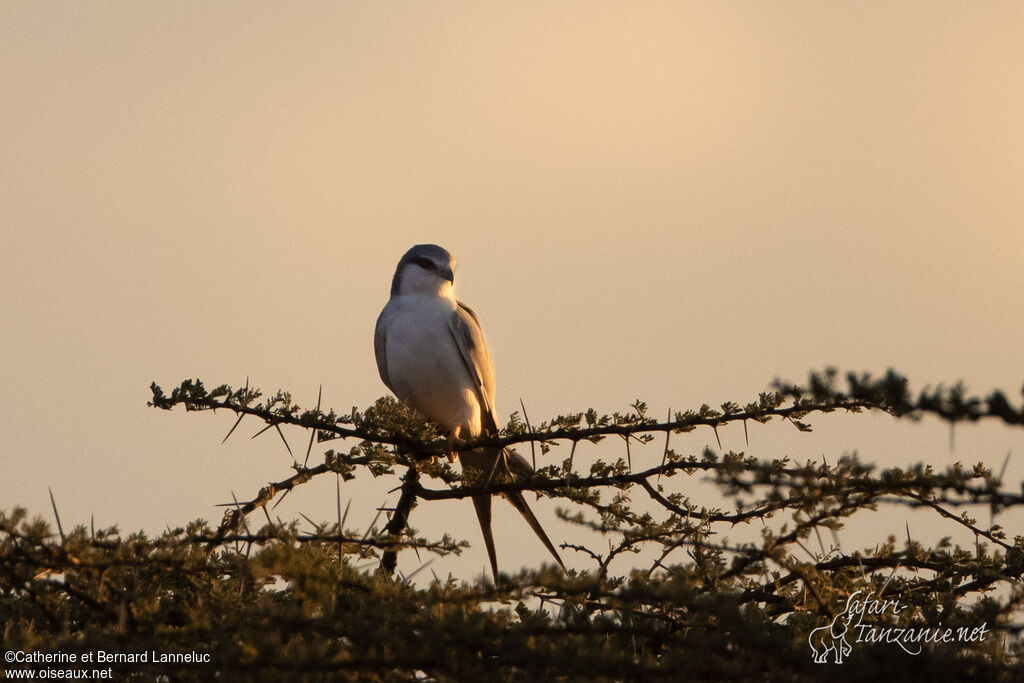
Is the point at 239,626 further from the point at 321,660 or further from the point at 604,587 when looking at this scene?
the point at 604,587

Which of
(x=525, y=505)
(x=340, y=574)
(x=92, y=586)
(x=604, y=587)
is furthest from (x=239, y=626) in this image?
(x=525, y=505)

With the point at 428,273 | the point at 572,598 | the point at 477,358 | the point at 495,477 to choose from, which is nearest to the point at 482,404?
the point at 477,358

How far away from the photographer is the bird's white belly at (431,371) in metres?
8.29

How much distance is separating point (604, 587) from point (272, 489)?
2.20 metres

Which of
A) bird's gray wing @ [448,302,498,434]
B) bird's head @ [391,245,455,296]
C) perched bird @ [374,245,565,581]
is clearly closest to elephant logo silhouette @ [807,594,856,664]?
perched bird @ [374,245,565,581]

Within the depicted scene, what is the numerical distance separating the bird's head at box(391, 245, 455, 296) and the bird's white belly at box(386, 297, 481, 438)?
57 cm

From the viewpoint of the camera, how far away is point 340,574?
155 inches

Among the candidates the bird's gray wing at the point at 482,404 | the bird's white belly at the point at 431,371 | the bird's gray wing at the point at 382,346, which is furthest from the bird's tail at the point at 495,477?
the bird's gray wing at the point at 382,346

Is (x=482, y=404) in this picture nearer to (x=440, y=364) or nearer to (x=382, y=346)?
(x=440, y=364)

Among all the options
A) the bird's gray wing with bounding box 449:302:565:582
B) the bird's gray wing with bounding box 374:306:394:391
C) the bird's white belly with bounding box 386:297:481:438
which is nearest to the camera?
the bird's gray wing with bounding box 449:302:565:582

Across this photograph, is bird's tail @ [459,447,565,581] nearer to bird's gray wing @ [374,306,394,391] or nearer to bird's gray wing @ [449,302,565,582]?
bird's gray wing @ [449,302,565,582]

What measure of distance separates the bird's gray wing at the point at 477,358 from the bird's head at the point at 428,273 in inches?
10.4

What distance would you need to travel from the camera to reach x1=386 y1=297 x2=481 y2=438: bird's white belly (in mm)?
8289

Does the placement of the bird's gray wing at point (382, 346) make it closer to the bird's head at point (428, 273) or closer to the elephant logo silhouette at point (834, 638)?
the bird's head at point (428, 273)
